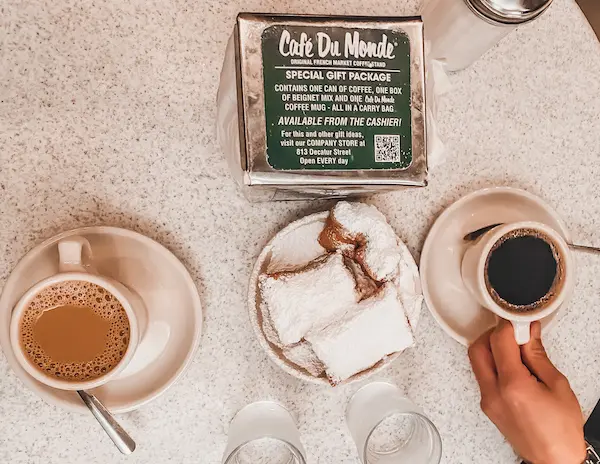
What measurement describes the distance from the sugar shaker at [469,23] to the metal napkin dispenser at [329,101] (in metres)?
0.17

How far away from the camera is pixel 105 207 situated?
96 centimetres

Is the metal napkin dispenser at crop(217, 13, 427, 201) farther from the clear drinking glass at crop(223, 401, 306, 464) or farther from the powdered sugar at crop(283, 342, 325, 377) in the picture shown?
the clear drinking glass at crop(223, 401, 306, 464)

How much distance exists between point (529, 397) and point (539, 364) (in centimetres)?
6

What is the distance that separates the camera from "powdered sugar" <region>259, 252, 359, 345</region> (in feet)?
2.83

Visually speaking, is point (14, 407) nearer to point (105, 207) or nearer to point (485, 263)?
point (105, 207)

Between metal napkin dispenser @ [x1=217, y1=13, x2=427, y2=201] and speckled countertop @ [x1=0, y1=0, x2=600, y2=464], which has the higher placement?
metal napkin dispenser @ [x1=217, y1=13, x2=427, y2=201]

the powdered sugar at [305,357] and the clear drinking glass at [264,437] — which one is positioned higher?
the powdered sugar at [305,357]

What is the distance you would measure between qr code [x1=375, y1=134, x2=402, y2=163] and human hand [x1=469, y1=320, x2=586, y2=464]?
1.25 ft

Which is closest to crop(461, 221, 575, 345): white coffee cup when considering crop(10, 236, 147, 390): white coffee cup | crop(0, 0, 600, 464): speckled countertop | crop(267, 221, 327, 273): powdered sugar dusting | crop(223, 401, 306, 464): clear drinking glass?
crop(0, 0, 600, 464): speckled countertop

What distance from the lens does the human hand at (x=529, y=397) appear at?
0.99 metres

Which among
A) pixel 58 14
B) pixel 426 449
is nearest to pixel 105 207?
pixel 58 14

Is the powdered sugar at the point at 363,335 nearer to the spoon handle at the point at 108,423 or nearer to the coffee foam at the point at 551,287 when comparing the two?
the coffee foam at the point at 551,287

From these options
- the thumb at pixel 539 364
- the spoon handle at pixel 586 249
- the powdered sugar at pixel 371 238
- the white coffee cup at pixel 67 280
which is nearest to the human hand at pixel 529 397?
the thumb at pixel 539 364

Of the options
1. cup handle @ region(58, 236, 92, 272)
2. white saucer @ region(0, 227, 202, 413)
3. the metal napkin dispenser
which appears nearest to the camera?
the metal napkin dispenser
